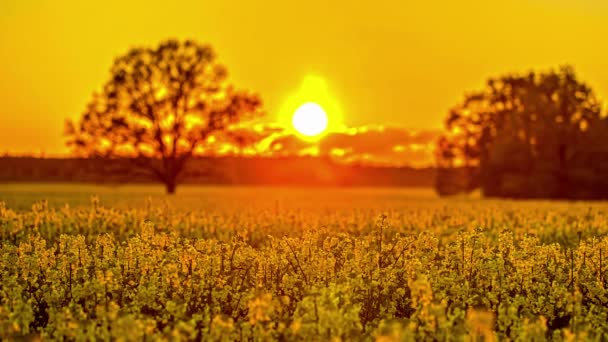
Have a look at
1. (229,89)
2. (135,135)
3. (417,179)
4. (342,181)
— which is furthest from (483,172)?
(417,179)

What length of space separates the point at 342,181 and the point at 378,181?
919 centimetres

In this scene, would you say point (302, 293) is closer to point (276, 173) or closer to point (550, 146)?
point (550, 146)

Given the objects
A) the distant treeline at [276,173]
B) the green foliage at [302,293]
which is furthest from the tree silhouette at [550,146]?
the green foliage at [302,293]

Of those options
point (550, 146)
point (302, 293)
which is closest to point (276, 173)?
point (550, 146)

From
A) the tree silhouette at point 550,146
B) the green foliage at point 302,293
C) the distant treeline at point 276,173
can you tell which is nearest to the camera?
the green foliage at point 302,293

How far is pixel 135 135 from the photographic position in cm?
5553

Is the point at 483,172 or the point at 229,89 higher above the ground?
the point at 229,89

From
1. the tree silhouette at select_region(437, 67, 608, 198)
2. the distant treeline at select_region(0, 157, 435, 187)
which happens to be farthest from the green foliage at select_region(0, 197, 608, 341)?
the distant treeline at select_region(0, 157, 435, 187)

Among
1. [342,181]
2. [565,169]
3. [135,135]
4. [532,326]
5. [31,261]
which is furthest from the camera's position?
[342,181]

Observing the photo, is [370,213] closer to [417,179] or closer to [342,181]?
[342,181]

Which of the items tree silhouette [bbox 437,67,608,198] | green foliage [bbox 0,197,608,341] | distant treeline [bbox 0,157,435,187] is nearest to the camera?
green foliage [bbox 0,197,608,341]

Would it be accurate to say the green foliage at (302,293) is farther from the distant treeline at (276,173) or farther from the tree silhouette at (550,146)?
the distant treeline at (276,173)

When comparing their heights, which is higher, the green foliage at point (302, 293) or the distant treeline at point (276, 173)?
the distant treeline at point (276, 173)

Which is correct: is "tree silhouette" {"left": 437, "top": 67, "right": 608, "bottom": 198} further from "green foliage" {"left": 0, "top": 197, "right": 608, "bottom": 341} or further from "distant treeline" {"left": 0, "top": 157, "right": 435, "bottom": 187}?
"green foliage" {"left": 0, "top": 197, "right": 608, "bottom": 341}
